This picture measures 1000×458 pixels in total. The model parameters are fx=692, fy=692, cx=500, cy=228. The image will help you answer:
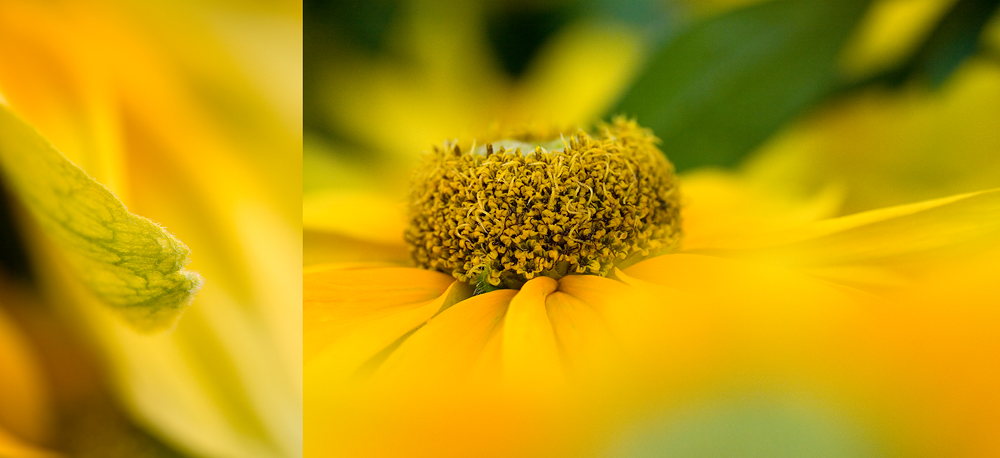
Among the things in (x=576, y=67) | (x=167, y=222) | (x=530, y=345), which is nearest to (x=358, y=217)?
(x=167, y=222)

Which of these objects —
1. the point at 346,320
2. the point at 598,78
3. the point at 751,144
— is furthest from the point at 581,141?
the point at 598,78

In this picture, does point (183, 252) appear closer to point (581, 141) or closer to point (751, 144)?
point (581, 141)

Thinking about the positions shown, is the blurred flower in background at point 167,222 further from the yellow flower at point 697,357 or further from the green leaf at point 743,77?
the green leaf at point 743,77

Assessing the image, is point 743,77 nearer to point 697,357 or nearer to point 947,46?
point 947,46

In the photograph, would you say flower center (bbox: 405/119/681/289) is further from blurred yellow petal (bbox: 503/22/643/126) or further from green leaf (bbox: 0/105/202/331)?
blurred yellow petal (bbox: 503/22/643/126)

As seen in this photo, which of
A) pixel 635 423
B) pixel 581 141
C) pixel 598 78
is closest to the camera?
pixel 635 423

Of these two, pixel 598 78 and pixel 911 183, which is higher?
pixel 598 78
